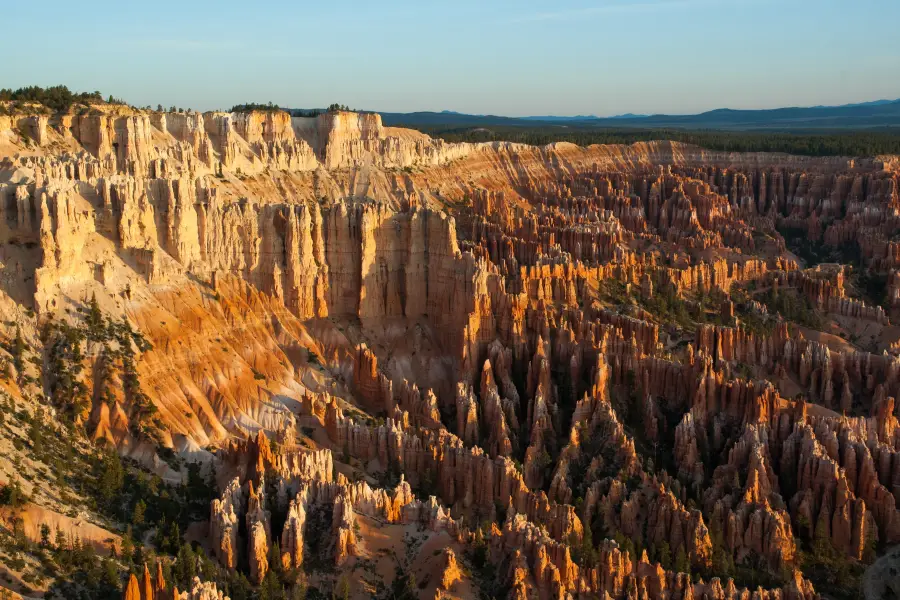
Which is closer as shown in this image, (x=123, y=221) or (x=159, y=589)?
(x=159, y=589)

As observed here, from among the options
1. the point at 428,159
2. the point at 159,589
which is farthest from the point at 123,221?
the point at 428,159

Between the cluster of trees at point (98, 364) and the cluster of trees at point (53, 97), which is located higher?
the cluster of trees at point (53, 97)

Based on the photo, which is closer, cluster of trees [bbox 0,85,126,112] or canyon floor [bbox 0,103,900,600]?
canyon floor [bbox 0,103,900,600]

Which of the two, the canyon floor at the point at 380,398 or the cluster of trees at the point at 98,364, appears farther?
the cluster of trees at the point at 98,364

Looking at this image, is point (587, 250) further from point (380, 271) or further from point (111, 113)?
point (111, 113)

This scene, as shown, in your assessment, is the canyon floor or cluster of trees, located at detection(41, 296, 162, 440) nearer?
the canyon floor

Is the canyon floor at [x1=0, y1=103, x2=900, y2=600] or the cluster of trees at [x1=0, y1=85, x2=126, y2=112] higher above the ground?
the cluster of trees at [x1=0, y1=85, x2=126, y2=112]

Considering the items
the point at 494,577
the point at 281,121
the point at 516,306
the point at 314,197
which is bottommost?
the point at 494,577

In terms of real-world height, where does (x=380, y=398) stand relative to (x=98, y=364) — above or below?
below
